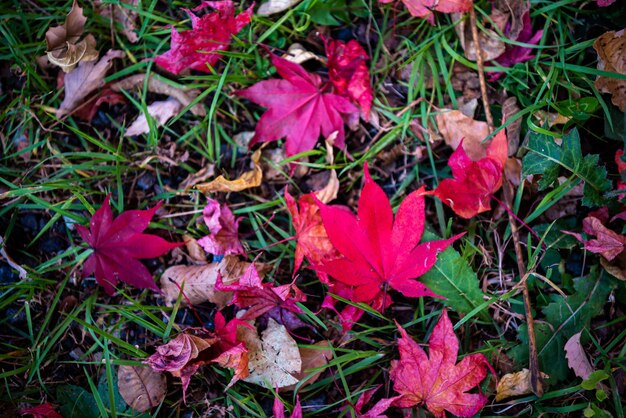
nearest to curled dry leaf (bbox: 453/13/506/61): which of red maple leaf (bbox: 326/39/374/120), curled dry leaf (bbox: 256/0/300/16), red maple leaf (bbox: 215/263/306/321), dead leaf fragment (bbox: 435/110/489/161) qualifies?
dead leaf fragment (bbox: 435/110/489/161)

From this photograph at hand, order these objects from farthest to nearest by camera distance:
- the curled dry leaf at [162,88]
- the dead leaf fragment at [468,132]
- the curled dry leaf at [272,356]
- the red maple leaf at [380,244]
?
1. the curled dry leaf at [162,88]
2. the dead leaf fragment at [468,132]
3. the curled dry leaf at [272,356]
4. the red maple leaf at [380,244]

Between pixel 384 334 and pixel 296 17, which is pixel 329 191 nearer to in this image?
pixel 384 334

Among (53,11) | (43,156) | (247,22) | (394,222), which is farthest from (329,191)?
(53,11)

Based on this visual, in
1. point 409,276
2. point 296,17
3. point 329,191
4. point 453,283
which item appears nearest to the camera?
point 409,276

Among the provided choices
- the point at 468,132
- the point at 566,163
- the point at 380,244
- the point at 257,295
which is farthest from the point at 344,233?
the point at 566,163

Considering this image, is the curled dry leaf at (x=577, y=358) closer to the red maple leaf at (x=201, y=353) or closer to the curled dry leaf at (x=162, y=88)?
the red maple leaf at (x=201, y=353)

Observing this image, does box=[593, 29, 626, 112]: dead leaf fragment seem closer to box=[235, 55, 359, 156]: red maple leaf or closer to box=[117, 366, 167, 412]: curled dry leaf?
box=[235, 55, 359, 156]: red maple leaf

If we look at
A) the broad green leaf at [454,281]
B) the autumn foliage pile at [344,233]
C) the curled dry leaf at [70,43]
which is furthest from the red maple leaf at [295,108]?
the curled dry leaf at [70,43]
